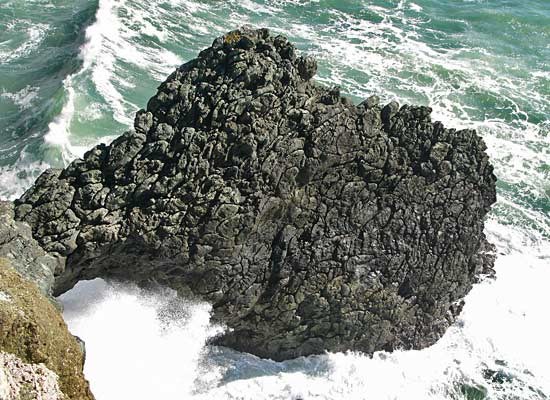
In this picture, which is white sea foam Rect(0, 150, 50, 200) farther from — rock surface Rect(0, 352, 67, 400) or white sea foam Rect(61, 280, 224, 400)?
rock surface Rect(0, 352, 67, 400)

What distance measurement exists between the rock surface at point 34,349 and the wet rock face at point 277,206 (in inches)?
283

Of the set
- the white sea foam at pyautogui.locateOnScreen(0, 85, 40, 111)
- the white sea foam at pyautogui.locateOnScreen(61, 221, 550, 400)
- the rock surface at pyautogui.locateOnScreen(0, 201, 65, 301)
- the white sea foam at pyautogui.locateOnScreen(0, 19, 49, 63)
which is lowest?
the white sea foam at pyautogui.locateOnScreen(61, 221, 550, 400)

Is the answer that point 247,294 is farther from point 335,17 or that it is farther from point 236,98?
point 335,17

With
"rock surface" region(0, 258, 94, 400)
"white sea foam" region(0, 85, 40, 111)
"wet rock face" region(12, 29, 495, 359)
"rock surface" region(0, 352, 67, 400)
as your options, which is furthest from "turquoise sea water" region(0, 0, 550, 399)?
"rock surface" region(0, 352, 67, 400)

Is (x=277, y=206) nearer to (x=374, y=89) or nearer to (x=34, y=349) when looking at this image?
(x=34, y=349)

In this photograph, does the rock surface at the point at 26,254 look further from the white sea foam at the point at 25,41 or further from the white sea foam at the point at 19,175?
the white sea foam at the point at 25,41

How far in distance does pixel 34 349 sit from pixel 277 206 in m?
14.3

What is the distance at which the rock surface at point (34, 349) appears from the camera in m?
16.7

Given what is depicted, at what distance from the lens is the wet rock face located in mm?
27594

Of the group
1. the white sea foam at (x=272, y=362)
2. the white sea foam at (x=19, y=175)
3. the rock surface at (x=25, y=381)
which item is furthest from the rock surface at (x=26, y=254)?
the white sea foam at (x=19, y=175)

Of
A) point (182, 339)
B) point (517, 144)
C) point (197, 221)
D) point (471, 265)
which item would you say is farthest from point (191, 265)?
point (517, 144)

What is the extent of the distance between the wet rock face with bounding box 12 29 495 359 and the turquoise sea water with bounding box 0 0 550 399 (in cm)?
242

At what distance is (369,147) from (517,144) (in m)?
27.8

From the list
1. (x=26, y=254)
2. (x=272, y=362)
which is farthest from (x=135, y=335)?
(x=26, y=254)
